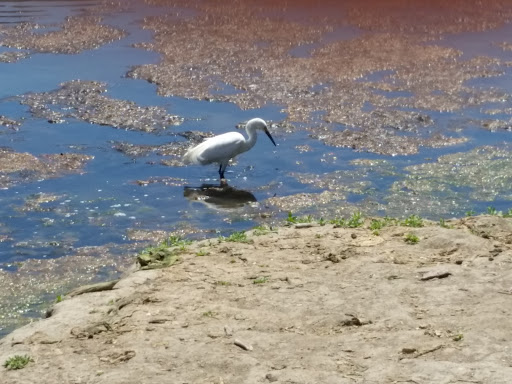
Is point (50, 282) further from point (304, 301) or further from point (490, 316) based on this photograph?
point (490, 316)

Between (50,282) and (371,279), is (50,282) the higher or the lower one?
the lower one

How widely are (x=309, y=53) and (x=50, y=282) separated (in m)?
10.2

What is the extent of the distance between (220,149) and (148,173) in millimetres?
1011

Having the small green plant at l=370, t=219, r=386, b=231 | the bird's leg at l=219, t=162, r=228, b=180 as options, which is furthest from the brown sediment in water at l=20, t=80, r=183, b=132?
the small green plant at l=370, t=219, r=386, b=231

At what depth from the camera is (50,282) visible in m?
9.02

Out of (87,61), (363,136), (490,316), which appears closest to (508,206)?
(363,136)

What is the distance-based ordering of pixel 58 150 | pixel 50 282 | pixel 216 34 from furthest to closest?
pixel 216 34
pixel 58 150
pixel 50 282

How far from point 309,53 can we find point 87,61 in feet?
13.8

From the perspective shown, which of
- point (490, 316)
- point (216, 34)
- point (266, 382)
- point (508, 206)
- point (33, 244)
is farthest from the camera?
point (216, 34)

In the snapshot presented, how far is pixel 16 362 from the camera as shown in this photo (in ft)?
19.8

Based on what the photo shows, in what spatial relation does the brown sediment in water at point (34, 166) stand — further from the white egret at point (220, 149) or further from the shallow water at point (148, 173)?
the white egret at point (220, 149)

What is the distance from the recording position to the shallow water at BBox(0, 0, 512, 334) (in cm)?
1052

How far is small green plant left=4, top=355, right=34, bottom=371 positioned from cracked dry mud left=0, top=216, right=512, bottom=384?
0.06 metres

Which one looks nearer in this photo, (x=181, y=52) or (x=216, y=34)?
(x=181, y=52)
